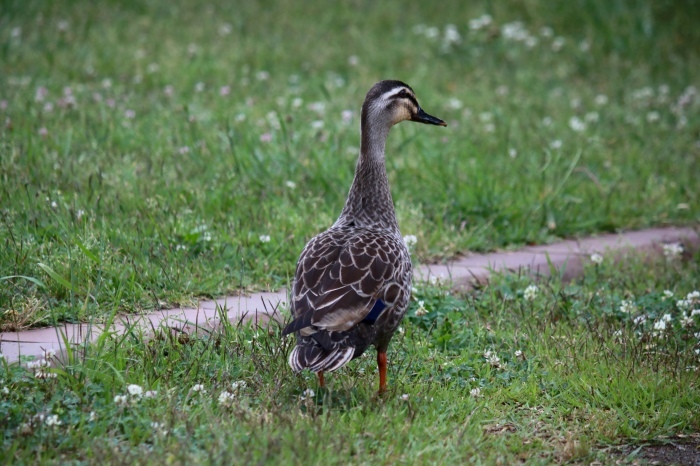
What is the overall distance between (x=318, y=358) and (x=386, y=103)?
1892 mm

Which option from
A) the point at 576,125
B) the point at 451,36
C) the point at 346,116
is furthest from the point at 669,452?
the point at 451,36

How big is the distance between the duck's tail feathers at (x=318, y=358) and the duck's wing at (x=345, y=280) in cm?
10

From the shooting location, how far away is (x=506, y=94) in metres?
10.5

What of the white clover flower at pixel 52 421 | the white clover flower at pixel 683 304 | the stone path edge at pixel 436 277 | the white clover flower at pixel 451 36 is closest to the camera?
the white clover flower at pixel 52 421

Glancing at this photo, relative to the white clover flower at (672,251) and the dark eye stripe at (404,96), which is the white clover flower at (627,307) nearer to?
the white clover flower at (672,251)

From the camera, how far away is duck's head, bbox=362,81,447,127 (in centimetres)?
513

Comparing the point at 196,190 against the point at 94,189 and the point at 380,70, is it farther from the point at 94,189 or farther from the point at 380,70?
the point at 380,70

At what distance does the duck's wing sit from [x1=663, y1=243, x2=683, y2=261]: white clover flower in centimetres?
292

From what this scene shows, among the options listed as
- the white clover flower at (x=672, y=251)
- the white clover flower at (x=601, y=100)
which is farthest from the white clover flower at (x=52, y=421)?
the white clover flower at (x=601, y=100)

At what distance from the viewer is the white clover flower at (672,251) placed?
659 cm

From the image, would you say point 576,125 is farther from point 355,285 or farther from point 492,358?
point 355,285

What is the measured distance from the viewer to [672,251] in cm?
666

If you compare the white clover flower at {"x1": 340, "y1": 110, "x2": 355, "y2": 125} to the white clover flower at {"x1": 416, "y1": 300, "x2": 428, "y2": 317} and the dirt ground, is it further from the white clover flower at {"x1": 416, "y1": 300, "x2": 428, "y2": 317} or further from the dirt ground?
the dirt ground

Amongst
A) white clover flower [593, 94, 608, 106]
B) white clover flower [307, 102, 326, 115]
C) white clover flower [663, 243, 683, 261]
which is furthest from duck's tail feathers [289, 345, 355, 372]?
white clover flower [593, 94, 608, 106]
